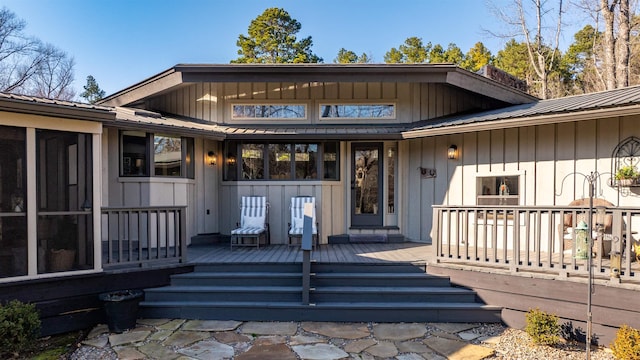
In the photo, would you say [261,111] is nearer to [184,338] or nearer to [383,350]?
[184,338]

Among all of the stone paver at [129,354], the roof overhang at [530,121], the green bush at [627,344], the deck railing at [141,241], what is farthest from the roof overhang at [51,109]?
the green bush at [627,344]

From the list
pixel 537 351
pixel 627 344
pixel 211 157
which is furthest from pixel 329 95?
pixel 627 344

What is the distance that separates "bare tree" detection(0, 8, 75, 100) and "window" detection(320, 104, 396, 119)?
1849 centimetres

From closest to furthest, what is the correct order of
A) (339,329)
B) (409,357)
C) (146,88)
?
(409,357) → (339,329) → (146,88)

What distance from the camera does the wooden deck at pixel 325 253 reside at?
5.36m

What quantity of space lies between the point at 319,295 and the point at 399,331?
3.56ft

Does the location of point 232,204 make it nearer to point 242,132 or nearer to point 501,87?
point 242,132

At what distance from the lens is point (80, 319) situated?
4.38m

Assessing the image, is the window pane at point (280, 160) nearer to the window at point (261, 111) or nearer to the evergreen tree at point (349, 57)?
the window at point (261, 111)

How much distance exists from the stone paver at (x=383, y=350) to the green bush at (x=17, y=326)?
3.44 meters

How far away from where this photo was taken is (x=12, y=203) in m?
4.00

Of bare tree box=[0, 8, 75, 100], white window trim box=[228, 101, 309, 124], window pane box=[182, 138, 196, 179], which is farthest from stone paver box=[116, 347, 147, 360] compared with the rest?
bare tree box=[0, 8, 75, 100]

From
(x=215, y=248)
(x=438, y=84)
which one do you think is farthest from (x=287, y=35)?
(x=215, y=248)

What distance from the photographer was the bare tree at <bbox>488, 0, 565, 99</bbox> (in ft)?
49.9
